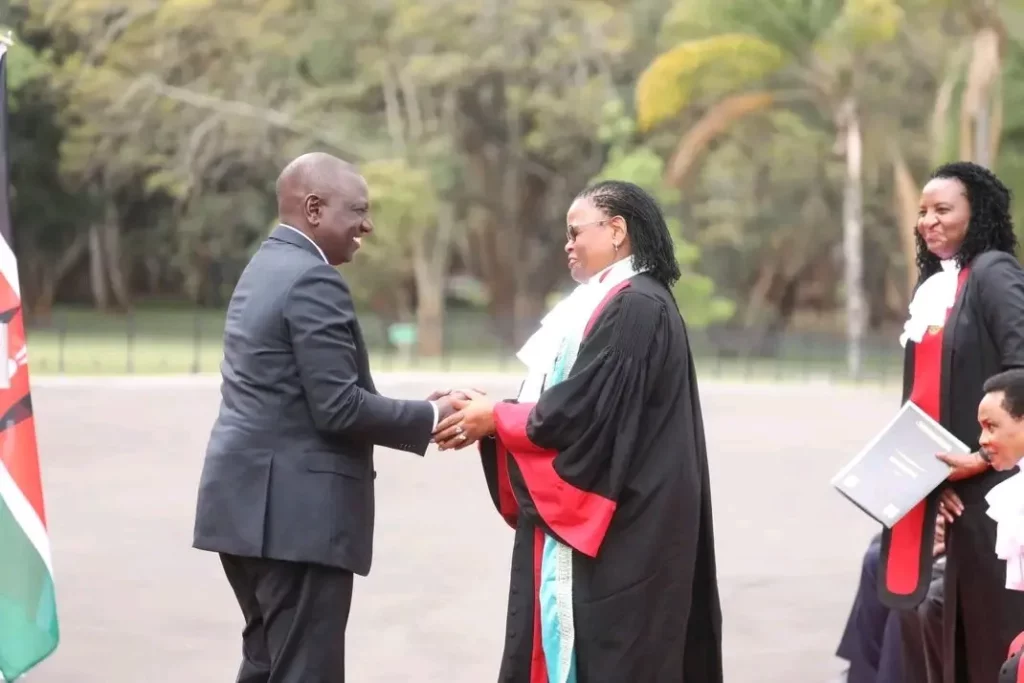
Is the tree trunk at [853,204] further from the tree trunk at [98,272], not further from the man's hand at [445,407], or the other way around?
the man's hand at [445,407]

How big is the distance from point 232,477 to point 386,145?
1116 inches

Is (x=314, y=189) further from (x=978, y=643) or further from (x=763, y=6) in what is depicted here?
(x=763, y=6)

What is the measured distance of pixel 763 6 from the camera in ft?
92.4

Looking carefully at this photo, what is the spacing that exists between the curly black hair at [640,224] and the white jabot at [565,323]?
0.15ft

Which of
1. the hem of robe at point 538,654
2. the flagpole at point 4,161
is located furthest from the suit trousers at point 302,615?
the flagpole at point 4,161

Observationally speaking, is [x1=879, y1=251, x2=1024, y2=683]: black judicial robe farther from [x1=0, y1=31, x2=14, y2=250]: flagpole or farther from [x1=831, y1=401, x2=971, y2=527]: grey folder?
[x1=0, y1=31, x2=14, y2=250]: flagpole

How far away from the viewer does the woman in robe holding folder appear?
4152 mm

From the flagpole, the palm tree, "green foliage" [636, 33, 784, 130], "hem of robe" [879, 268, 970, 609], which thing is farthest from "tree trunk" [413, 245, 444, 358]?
"hem of robe" [879, 268, 970, 609]

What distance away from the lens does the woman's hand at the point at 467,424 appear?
161 inches

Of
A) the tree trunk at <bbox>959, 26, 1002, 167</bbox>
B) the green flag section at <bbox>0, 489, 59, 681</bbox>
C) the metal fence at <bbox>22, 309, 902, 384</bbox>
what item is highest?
the tree trunk at <bbox>959, 26, 1002, 167</bbox>

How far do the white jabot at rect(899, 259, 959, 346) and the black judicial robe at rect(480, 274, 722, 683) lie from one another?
851mm

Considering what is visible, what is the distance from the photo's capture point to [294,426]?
3.86m

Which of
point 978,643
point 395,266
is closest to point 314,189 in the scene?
point 978,643

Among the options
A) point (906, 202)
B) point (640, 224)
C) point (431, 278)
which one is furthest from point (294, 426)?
point (431, 278)
